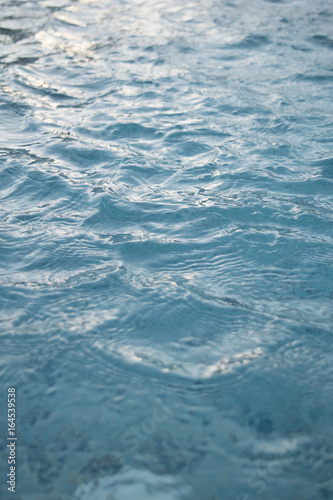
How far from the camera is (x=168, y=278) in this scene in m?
3.56

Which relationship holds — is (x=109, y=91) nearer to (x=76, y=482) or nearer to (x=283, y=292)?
(x=283, y=292)

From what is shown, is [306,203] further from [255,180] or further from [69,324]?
[69,324]

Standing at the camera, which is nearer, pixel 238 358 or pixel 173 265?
pixel 238 358

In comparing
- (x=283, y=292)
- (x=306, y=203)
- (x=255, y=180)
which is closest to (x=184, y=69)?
(x=255, y=180)

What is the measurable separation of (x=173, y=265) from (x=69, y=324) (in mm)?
1002

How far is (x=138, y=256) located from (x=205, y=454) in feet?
5.79

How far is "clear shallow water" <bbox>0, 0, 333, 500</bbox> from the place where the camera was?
242 cm

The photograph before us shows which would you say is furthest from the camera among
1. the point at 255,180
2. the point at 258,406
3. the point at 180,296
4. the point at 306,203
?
the point at 255,180

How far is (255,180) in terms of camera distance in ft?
15.5

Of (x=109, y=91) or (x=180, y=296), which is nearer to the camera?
(x=180, y=296)

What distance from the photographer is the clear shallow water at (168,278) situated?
242cm

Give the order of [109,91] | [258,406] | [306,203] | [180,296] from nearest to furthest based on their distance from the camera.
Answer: [258,406], [180,296], [306,203], [109,91]

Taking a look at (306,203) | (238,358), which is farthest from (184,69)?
(238,358)

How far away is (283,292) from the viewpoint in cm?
344
